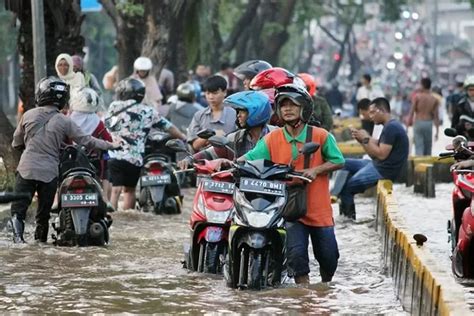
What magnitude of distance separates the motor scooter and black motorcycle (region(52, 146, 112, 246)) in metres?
3.19

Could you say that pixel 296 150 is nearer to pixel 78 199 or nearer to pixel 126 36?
pixel 78 199

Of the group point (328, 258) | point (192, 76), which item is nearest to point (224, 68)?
point (192, 76)

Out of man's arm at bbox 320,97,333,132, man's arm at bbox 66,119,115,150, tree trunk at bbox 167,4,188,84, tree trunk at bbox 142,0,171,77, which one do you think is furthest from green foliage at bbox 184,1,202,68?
man's arm at bbox 66,119,115,150

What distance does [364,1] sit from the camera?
63.4 metres

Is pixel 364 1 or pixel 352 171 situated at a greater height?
pixel 364 1

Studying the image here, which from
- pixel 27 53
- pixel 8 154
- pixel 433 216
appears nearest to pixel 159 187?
pixel 8 154

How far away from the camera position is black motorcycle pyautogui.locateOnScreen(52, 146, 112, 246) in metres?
13.4

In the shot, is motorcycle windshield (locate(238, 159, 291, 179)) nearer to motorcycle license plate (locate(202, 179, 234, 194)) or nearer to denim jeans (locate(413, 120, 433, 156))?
motorcycle license plate (locate(202, 179, 234, 194))

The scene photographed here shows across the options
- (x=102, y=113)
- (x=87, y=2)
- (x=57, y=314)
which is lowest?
(x=57, y=314)

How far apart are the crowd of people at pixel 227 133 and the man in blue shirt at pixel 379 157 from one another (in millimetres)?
11

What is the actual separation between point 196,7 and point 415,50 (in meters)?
72.0

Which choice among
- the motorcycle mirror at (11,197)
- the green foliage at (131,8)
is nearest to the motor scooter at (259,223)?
the motorcycle mirror at (11,197)

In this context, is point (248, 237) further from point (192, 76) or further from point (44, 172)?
point (192, 76)

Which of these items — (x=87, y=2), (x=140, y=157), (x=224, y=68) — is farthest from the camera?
(x=224, y=68)
